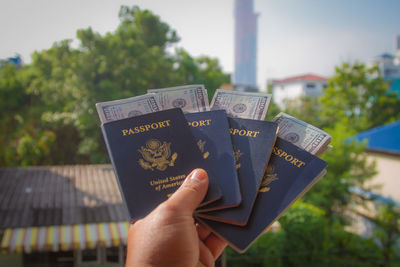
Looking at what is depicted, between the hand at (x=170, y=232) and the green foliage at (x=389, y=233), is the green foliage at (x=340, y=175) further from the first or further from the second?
the hand at (x=170, y=232)

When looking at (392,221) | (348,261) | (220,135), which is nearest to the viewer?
(220,135)

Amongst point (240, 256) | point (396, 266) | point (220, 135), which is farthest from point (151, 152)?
point (396, 266)

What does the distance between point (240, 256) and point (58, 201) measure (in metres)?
2.55

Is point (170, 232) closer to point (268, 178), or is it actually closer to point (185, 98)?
point (268, 178)

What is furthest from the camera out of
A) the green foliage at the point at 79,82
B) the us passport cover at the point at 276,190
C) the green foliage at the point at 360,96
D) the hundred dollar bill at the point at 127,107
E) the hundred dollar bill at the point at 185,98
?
the green foliage at the point at 360,96

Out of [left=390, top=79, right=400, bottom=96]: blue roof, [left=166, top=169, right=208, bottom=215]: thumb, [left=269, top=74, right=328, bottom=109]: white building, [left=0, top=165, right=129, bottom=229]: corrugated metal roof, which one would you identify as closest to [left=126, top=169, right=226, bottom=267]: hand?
[left=166, top=169, right=208, bottom=215]: thumb

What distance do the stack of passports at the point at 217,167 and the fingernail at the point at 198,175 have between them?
0.04 meters

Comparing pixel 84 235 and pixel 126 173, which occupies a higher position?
pixel 126 173

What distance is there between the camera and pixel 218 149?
1.02m

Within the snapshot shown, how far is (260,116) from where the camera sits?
116cm

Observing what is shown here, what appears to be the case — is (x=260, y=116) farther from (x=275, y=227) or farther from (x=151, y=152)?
(x=275, y=227)

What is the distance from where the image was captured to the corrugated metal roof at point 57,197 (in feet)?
13.2

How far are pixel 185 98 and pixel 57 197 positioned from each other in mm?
3958

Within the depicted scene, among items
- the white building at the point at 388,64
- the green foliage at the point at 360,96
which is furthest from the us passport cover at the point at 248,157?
the white building at the point at 388,64
